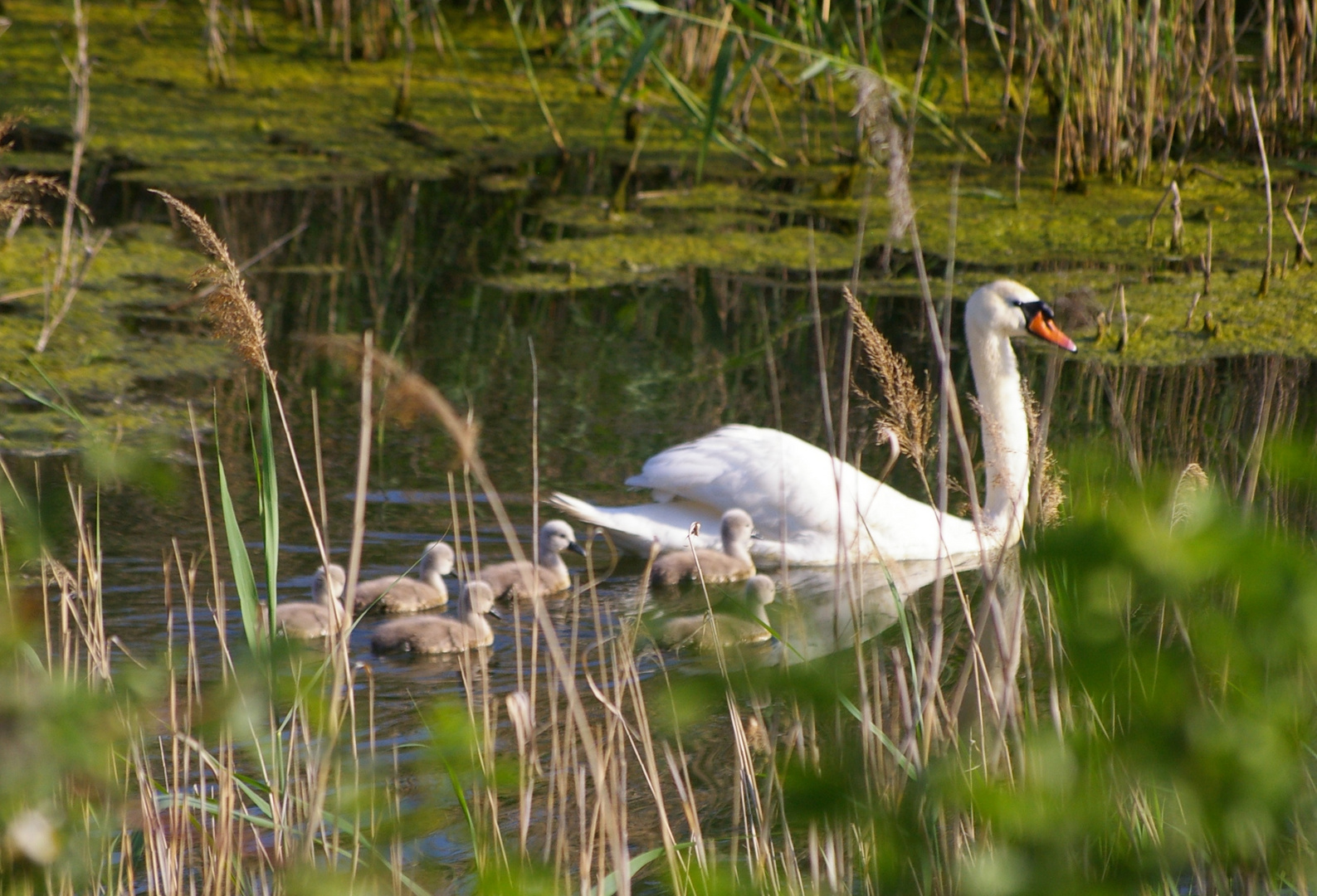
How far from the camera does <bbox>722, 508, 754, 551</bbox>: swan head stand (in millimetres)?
4488

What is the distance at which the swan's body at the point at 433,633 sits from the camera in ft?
12.2

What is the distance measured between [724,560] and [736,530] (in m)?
0.09

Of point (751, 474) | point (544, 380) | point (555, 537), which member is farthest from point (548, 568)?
point (544, 380)

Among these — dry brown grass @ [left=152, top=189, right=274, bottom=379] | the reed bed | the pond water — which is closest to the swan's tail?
the pond water

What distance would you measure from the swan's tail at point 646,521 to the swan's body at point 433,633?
1.78ft

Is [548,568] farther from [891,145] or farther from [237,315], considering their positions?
[891,145]

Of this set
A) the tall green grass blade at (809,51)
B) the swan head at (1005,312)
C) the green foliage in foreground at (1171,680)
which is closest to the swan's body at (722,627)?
the swan head at (1005,312)

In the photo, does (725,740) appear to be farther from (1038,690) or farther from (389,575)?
(389,575)

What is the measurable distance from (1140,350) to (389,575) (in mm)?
2820

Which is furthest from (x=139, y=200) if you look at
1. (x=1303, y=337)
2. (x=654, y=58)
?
(x=1303, y=337)

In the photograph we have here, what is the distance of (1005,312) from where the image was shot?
4613 millimetres

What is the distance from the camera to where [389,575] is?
394 cm

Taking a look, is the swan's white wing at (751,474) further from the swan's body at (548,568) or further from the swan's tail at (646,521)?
the swan's body at (548,568)

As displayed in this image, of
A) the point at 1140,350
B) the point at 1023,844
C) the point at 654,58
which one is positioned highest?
the point at 654,58
